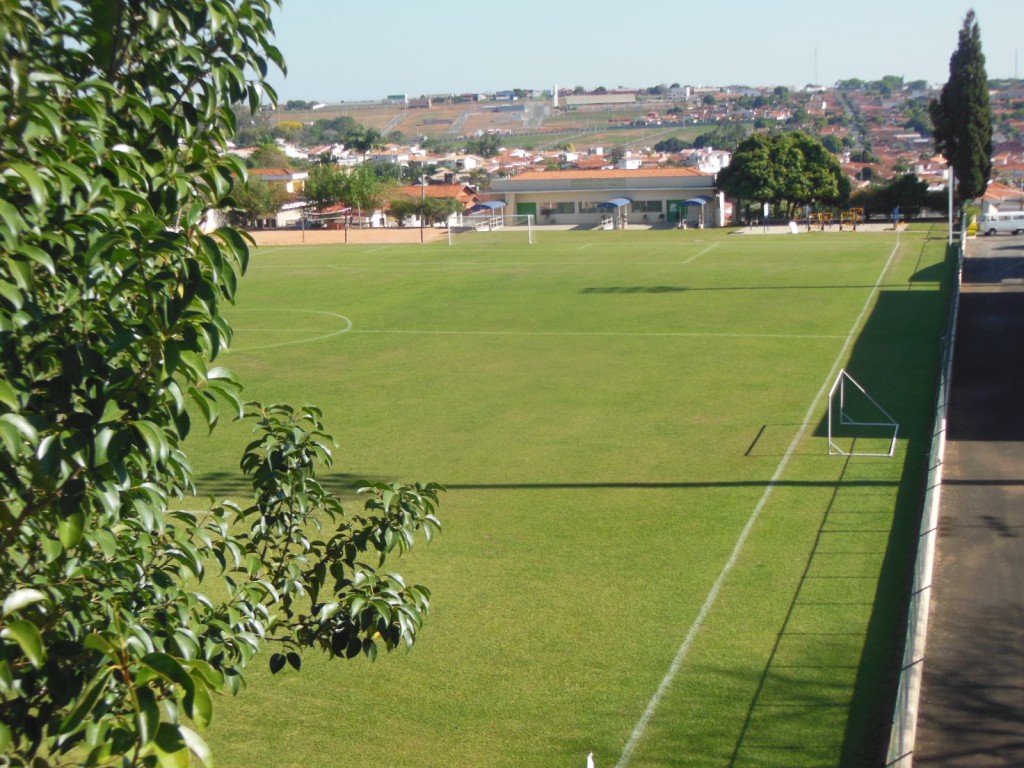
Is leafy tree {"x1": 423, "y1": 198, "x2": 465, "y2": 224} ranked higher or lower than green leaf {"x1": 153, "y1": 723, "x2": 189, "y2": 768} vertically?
higher

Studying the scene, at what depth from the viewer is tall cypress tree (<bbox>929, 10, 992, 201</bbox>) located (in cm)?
7931

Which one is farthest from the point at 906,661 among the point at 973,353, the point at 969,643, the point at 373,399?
the point at 973,353

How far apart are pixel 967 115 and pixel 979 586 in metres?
72.4

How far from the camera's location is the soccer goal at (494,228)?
75.3 meters

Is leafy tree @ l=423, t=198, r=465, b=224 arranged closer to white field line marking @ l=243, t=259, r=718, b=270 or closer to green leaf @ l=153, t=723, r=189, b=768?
white field line marking @ l=243, t=259, r=718, b=270

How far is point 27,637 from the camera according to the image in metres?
3.91

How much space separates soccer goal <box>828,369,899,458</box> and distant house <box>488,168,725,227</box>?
206ft

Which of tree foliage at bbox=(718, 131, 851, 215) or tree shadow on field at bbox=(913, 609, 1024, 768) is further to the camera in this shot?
tree foliage at bbox=(718, 131, 851, 215)

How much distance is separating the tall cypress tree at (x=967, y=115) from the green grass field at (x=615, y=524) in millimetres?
42600

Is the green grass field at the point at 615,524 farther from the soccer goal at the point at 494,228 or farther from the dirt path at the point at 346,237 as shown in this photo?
the dirt path at the point at 346,237

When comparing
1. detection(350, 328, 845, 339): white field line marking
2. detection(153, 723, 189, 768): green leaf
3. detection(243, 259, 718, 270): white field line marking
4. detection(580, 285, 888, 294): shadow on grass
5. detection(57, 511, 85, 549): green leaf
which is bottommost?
detection(350, 328, 845, 339): white field line marking

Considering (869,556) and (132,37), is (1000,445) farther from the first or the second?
(132,37)

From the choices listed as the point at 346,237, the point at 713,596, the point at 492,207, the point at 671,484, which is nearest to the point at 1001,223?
the point at 492,207

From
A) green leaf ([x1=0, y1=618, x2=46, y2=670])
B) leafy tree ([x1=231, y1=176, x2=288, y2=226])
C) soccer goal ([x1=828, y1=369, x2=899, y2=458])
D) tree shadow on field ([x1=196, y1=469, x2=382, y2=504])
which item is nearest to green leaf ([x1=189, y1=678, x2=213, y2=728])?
green leaf ([x1=0, y1=618, x2=46, y2=670])
